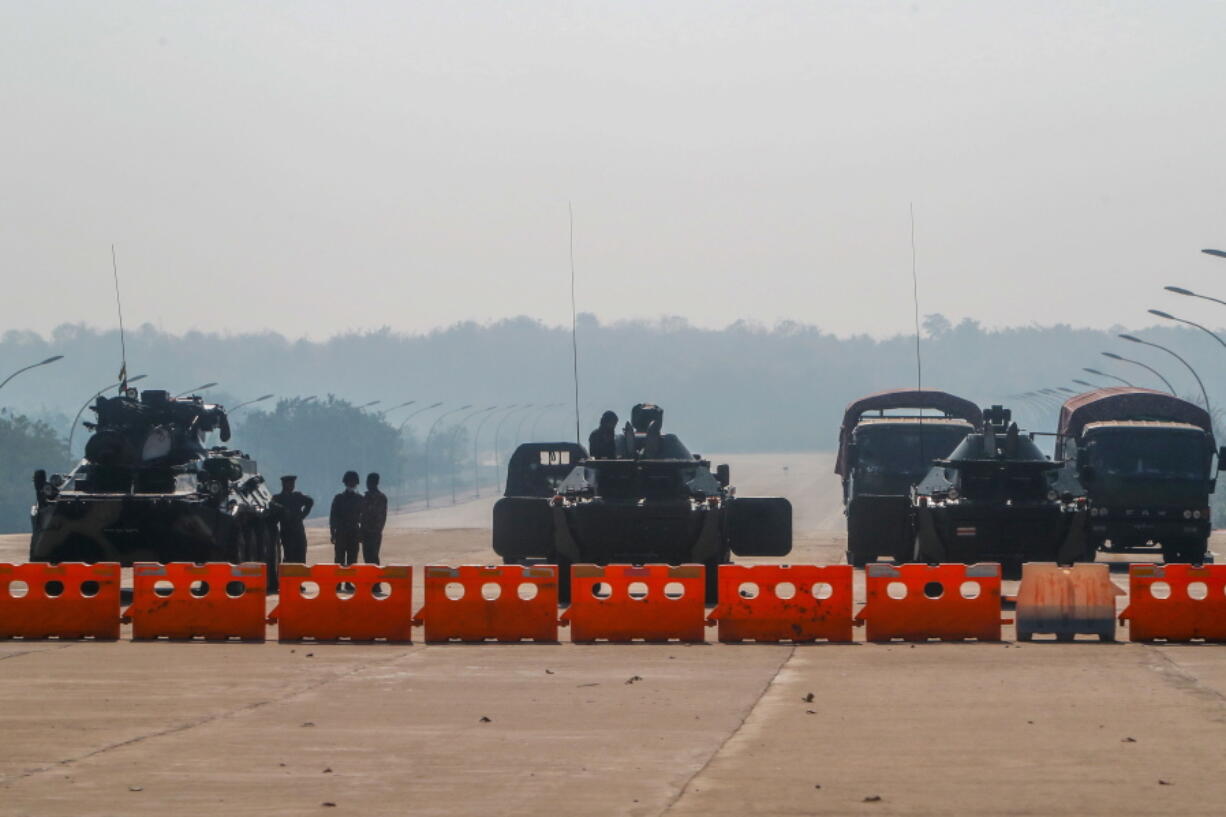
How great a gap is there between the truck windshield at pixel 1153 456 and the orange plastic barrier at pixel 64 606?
20.5 metres

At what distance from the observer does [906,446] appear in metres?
35.3

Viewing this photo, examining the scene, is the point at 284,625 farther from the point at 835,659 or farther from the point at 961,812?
the point at 961,812

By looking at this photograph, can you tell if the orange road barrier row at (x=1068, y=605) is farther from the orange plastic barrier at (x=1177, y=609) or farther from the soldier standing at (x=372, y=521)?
the soldier standing at (x=372, y=521)

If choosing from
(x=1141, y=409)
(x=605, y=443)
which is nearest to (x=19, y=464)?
(x=1141, y=409)

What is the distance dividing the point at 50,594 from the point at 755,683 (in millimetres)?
7552

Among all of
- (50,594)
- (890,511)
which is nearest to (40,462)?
(890,511)

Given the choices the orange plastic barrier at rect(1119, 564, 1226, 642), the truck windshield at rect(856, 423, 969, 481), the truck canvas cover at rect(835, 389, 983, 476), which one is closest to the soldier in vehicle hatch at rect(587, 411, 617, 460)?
the orange plastic barrier at rect(1119, 564, 1226, 642)

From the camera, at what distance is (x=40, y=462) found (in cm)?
12825

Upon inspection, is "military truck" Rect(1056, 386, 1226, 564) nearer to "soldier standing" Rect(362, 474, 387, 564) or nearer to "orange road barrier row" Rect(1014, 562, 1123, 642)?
"soldier standing" Rect(362, 474, 387, 564)

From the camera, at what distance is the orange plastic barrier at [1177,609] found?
1736 centimetres

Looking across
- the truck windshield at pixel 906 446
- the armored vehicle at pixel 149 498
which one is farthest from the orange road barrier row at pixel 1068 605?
the truck windshield at pixel 906 446

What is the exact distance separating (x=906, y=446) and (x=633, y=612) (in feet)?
60.4

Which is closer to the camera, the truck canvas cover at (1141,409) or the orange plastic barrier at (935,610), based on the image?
the orange plastic barrier at (935,610)

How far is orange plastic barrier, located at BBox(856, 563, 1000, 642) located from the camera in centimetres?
1753
